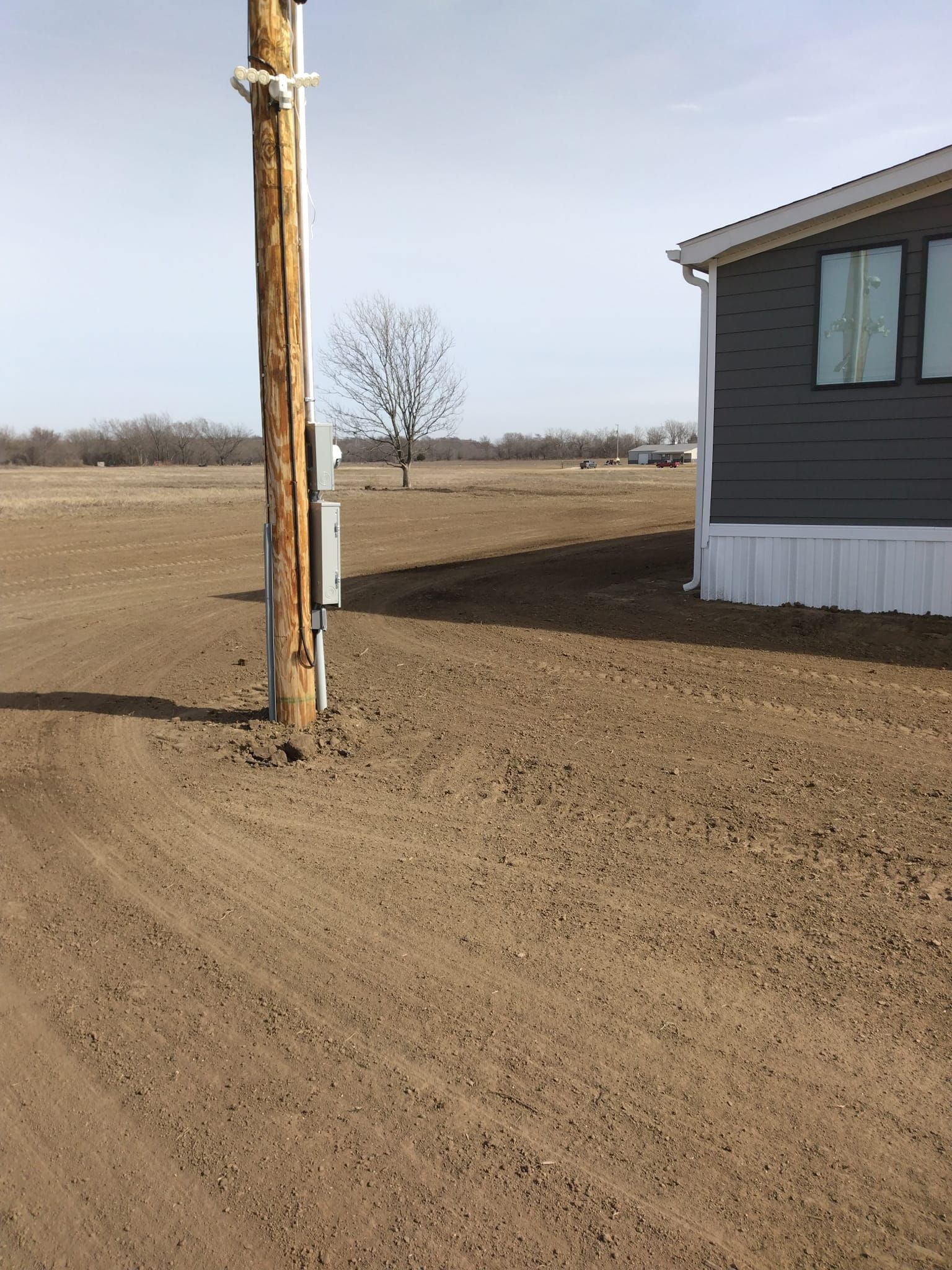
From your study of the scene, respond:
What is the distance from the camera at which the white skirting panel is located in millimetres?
9141

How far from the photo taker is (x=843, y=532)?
31.2 feet

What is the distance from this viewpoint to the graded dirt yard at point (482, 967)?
234cm

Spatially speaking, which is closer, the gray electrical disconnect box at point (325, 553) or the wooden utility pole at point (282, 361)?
the wooden utility pole at point (282, 361)

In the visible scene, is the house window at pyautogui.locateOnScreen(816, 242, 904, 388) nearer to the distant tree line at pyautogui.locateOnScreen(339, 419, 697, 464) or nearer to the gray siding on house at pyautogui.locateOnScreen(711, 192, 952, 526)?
the gray siding on house at pyautogui.locateOnScreen(711, 192, 952, 526)

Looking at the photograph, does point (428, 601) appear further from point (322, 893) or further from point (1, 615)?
point (322, 893)

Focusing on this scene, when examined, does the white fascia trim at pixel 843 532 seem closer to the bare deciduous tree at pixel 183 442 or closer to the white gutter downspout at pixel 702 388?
the white gutter downspout at pixel 702 388

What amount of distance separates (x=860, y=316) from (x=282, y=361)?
6110mm

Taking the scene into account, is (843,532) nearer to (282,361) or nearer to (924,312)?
(924,312)

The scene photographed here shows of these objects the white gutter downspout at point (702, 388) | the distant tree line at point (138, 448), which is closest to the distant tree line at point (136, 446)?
the distant tree line at point (138, 448)

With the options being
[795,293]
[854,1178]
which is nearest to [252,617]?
[795,293]

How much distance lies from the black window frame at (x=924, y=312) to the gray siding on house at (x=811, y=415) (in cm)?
3

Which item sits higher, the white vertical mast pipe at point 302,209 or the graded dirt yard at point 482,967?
the white vertical mast pipe at point 302,209

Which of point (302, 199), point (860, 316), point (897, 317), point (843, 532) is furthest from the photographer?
point (843, 532)

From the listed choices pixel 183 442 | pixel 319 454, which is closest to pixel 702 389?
pixel 319 454
